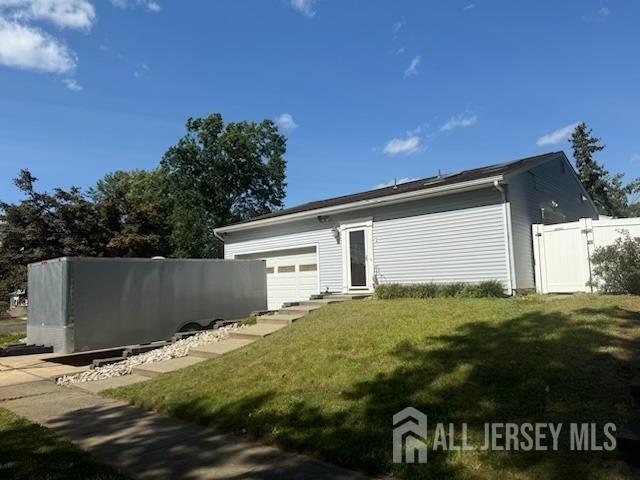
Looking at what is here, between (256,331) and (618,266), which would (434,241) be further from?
(256,331)

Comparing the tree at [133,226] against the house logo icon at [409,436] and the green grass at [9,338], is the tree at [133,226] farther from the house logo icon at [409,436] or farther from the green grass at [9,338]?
the house logo icon at [409,436]

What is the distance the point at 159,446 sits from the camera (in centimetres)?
539

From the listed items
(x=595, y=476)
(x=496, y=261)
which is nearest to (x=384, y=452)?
(x=595, y=476)

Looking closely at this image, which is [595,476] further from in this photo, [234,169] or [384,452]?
[234,169]

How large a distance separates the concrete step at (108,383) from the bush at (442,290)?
6.34 m

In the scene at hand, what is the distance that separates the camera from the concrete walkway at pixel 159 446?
4527 millimetres

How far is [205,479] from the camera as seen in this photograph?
14.5 ft

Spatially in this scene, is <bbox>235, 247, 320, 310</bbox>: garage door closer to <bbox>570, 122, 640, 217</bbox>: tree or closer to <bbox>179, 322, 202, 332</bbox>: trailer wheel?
<bbox>179, 322, 202, 332</bbox>: trailer wheel

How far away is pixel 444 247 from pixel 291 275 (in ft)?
21.3

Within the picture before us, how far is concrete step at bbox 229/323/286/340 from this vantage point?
10.7 metres

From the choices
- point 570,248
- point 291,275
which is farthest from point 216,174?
point 570,248

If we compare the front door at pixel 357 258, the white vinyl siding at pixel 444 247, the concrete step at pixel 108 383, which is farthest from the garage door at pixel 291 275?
the concrete step at pixel 108 383

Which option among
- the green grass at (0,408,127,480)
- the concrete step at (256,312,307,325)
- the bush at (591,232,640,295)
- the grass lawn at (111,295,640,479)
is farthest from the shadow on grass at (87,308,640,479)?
the concrete step at (256,312,307,325)

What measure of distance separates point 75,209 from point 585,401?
93.9 feet
